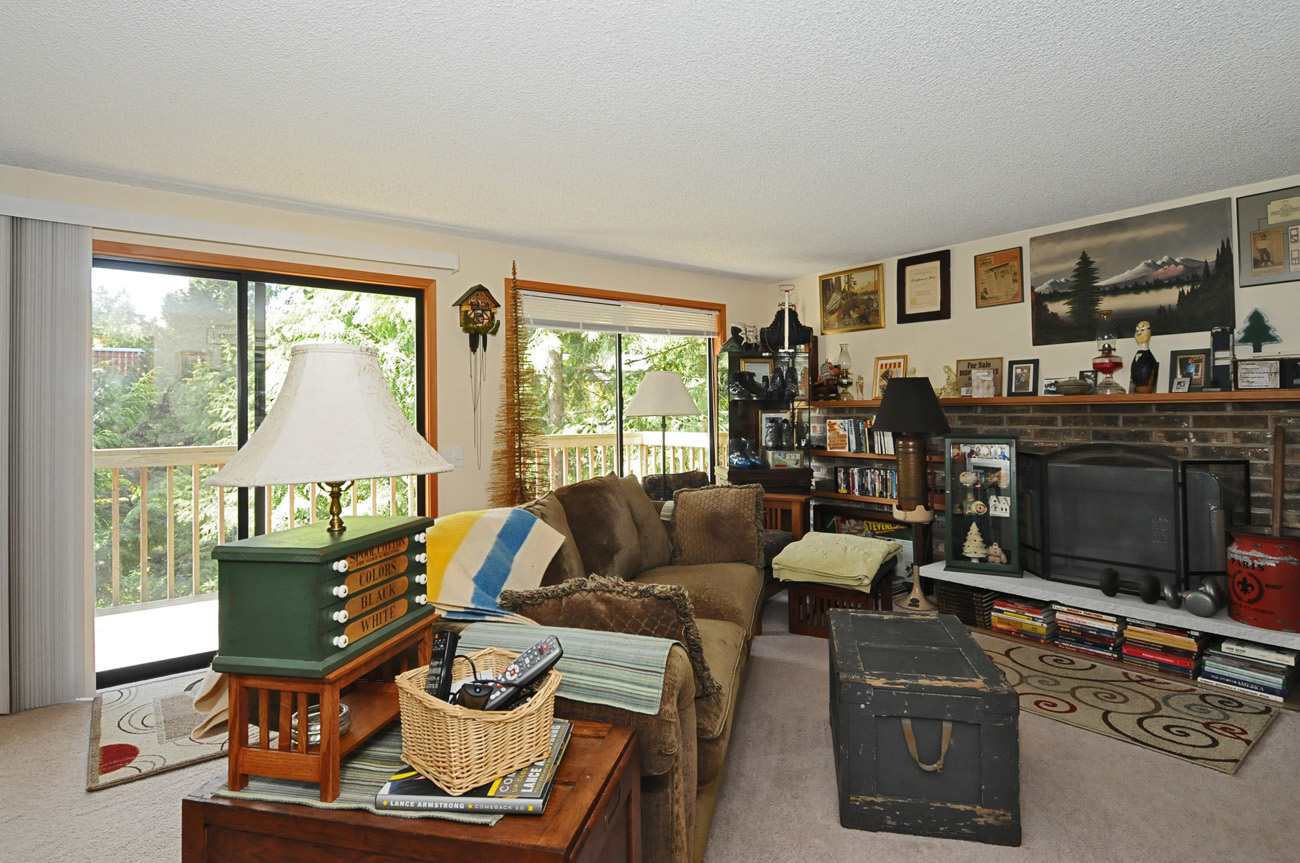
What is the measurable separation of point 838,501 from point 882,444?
586mm

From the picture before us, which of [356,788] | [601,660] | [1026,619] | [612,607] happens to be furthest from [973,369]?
[356,788]

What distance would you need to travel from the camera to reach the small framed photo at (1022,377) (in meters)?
4.11

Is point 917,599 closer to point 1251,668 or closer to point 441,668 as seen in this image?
point 1251,668

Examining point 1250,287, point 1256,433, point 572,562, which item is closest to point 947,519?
point 1256,433

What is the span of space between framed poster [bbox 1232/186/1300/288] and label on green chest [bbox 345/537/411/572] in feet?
13.4

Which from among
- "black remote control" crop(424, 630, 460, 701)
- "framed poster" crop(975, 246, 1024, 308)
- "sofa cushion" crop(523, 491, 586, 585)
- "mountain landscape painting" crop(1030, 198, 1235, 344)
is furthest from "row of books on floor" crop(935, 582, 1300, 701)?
"black remote control" crop(424, 630, 460, 701)

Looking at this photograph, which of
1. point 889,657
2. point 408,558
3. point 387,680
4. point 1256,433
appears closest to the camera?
point 408,558

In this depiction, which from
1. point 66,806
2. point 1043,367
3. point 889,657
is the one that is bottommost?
point 66,806

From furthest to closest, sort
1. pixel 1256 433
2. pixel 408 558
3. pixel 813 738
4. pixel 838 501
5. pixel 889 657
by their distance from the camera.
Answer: pixel 838 501, pixel 1256 433, pixel 813 738, pixel 889 657, pixel 408 558

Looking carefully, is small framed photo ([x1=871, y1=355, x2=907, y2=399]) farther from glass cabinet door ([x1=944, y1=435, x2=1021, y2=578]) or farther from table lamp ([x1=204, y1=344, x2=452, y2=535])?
table lamp ([x1=204, y1=344, x2=452, y2=535])

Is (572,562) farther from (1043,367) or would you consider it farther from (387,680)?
(1043,367)

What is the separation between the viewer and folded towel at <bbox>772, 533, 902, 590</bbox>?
3.48m

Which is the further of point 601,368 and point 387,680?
point 601,368

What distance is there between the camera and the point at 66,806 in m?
2.19
